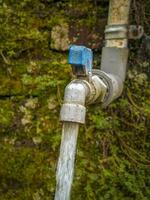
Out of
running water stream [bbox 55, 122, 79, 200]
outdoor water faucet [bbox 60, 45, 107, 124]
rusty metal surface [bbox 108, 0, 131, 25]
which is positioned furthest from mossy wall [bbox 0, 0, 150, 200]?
running water stream [bbox 55, 122, 79, 200]

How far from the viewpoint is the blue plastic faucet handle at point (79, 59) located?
113 centimetres

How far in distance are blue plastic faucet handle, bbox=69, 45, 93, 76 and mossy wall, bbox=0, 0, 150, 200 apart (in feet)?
2.09

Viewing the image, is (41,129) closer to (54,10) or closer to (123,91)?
(123,91)

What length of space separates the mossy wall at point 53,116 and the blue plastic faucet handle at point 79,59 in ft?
2.09

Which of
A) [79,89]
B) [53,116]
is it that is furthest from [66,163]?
[53,116]

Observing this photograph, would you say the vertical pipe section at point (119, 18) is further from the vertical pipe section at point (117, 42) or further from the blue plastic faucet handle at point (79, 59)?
the blue plastic faucet handle at point (79, 59)

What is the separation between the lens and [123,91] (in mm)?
1828

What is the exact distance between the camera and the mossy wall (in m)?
1.77

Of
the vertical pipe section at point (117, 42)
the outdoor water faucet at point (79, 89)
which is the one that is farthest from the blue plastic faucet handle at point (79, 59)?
the vertical pipe section at point (117, 42)

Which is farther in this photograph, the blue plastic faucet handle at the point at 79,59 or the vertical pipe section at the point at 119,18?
the vertical pipe section at the point at 119,18

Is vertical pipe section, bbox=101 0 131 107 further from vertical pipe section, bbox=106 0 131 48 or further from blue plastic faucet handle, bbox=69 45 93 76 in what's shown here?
blue plastic faucet handle, bbox=69 45 93 76

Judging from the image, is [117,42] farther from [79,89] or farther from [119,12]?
[79,89]

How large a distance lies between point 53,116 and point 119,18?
1.89ft

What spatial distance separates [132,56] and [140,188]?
629 mm
